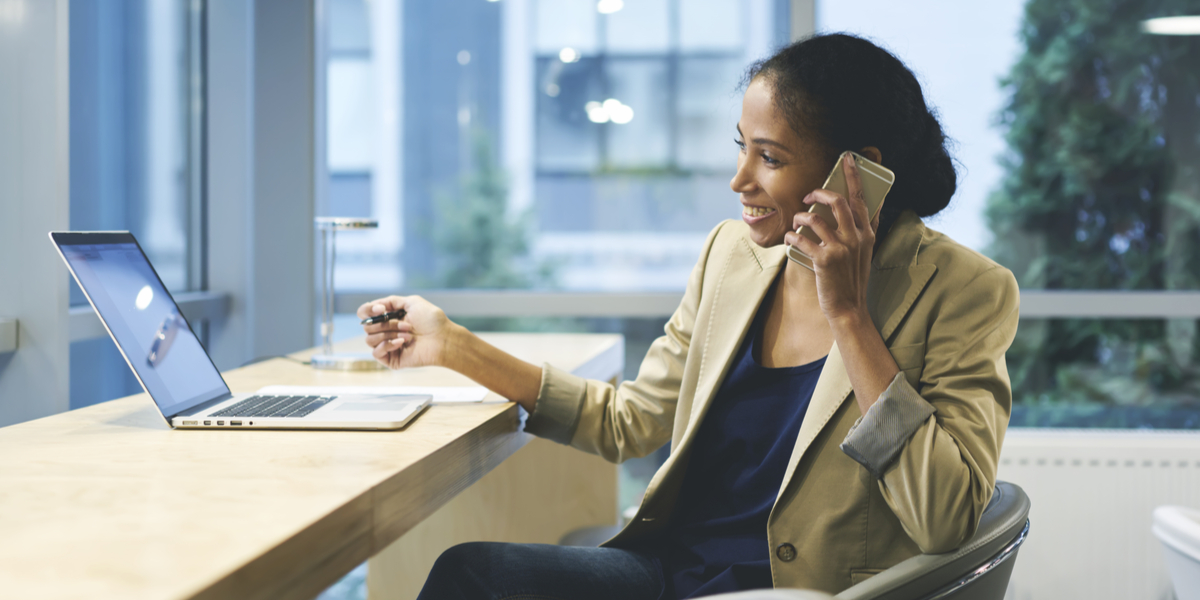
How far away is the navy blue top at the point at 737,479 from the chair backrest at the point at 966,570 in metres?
0.28

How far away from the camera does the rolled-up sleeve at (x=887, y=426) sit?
3.25 ft

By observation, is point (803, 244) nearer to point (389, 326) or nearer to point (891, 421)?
point (891, 421)

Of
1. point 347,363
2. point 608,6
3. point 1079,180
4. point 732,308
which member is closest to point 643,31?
point 608,6

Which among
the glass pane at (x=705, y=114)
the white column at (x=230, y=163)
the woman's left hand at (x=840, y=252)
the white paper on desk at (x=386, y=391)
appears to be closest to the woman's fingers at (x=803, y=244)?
the woman's left hand at (x=840, y=252)

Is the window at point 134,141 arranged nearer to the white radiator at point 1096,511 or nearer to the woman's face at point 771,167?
the woman's face at point 771,167

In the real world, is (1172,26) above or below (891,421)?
above

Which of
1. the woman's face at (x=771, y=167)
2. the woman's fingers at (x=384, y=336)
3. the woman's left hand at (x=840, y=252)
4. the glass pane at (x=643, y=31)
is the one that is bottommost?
the woman's fingers at (x=384, y=336)

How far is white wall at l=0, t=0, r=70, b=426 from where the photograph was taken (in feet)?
5.90

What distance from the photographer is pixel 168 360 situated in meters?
1.17

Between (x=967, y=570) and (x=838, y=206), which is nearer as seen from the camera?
(x=967, y=570)

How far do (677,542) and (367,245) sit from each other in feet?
6.33

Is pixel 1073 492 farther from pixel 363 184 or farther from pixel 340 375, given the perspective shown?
pixel 363 184

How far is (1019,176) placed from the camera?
272 centimetres

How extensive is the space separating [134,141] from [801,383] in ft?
6.91
